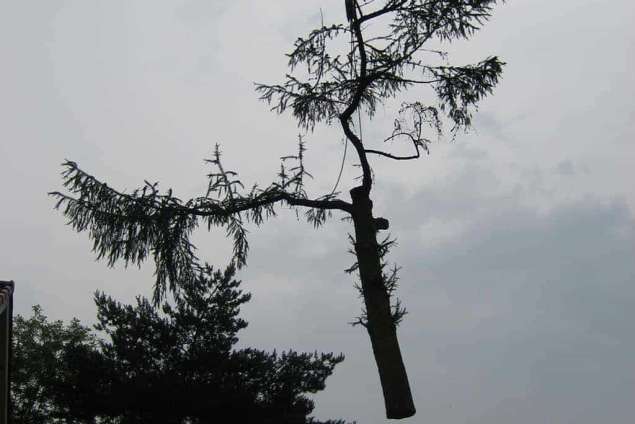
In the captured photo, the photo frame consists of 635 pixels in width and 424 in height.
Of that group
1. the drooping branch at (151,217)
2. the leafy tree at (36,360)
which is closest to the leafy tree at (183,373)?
the leafy tree at (36,360)

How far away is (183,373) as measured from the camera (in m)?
23.5

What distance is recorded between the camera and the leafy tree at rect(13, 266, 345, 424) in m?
21.9

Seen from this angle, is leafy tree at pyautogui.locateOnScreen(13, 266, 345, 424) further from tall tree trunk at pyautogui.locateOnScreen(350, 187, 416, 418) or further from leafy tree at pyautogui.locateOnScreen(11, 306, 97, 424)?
tall tree trunk at pyautogui.locateOnScreen(350, 187, 416, 418)

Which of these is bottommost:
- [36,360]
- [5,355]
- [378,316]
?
[378,316]

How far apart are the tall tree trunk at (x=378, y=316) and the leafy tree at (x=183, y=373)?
1606cm

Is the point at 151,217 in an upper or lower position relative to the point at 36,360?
lower

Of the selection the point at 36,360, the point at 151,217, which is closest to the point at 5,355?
the point at 151,217

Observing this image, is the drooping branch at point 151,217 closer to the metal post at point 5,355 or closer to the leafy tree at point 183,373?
the metal post at point 5,355

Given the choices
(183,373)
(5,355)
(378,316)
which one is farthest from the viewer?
(183,373)

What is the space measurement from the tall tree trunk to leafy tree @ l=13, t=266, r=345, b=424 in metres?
16.1

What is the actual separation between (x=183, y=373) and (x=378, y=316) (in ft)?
61.8

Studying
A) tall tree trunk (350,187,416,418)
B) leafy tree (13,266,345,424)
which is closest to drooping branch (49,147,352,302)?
tall tree trunk (350,187,416,418)

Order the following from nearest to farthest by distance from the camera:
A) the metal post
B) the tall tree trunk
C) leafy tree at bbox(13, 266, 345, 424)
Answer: the tall tree trunk
the metal post
leafy tree at bbox(13, 266, 345, 424)

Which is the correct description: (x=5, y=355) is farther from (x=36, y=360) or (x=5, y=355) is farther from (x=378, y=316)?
(x=36, y=360)
